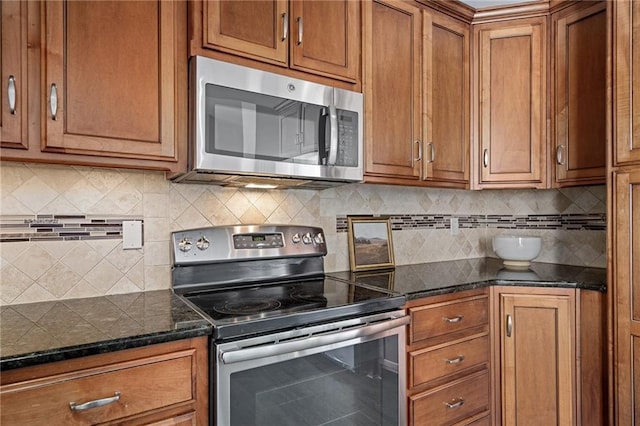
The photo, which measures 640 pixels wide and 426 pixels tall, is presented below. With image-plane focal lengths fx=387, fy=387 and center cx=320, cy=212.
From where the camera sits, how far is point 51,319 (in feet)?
3.93

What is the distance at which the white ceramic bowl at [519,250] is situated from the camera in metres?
2.27

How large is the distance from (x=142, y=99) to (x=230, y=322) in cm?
82

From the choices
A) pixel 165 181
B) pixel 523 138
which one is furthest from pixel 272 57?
pixel 523 138

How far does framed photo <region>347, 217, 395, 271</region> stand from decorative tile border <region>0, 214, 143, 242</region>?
1.09 m

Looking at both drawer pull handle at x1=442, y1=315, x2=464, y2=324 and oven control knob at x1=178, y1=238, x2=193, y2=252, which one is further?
drawer pull handle at x1=442, y1=315, x2=464, y2=324

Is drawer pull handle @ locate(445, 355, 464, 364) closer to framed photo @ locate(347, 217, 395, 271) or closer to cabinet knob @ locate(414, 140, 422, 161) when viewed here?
framed photo @ locate(347, 217, 395, 271)

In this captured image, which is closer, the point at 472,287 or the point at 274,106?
the point at 274,106

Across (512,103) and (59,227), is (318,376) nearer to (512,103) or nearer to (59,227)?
(59,227)

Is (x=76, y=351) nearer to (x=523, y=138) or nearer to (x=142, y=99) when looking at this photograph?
(x=142, y=99)

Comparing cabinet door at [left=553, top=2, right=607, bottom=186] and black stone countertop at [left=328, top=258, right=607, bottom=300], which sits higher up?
cabinet door at [left=553, top=2, right=607, bottom=186]

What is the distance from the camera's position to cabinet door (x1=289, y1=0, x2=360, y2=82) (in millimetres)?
1614

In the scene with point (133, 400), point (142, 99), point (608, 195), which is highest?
point (142, 99)

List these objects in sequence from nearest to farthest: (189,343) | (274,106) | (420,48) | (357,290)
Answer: (189,343) < (274,106) < (357,290) < (420,48)

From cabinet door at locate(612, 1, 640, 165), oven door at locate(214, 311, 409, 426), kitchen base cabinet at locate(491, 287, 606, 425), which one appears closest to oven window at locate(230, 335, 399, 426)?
oven door at locate(214, 311, 409, 426)
